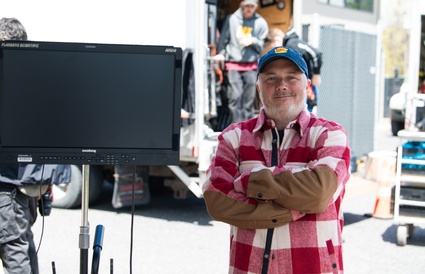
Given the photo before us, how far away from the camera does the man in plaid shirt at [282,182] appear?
2.83 meters

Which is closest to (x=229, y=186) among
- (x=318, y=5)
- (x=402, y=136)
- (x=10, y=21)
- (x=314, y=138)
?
(x=314, y=138)

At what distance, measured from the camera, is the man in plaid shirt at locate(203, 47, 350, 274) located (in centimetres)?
283

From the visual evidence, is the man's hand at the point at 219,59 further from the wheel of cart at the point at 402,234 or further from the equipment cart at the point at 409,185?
the wheel of cart at the point at 402,234

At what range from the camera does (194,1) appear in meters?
7.68

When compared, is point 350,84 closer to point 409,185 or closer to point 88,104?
point 409,185

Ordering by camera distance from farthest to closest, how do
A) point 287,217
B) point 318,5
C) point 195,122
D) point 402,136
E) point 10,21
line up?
point 318,5
point 195,122
point 402,136
point 10,21
point 287,217

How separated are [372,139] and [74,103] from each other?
8.48 meters

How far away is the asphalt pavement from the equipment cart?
1.07 ft

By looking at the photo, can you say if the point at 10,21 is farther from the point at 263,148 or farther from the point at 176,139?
the point at 263,148

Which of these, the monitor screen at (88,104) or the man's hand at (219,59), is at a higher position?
the man's hand at (219,59)

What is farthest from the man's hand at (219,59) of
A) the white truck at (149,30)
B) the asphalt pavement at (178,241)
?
the asphalt pavement at (178,241)

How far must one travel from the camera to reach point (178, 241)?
7.45 m

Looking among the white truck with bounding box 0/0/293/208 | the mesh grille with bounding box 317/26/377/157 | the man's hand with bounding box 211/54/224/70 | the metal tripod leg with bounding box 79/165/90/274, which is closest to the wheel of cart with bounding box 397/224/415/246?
the white truck with bounding box 0/0/293/208

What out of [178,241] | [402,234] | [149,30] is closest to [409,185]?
[402,234]
